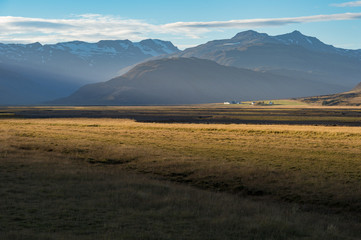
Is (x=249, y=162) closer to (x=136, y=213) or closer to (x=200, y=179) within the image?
(x=200, y=179)

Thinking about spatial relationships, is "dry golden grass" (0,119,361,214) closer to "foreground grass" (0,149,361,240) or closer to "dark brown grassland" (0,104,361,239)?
"dark brown grassland" (0,104,361,239)

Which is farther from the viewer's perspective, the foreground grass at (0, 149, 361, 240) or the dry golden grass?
the dry golden grass

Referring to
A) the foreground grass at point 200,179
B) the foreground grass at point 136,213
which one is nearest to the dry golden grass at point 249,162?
the foreground grass at point 200,179

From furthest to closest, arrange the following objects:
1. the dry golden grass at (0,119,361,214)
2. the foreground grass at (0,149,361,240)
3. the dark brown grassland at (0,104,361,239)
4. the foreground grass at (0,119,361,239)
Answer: the dry golden grass at (0,119,361,214) → the foreground grass at (0,119,361,239) → the dark brown grassland at (0,104,361,239) → the foreground grass at (0,149,361,240)

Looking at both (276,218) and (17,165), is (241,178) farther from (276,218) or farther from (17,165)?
(17,165)

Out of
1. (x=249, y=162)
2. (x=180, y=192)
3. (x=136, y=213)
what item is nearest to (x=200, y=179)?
(x=180, y=192)

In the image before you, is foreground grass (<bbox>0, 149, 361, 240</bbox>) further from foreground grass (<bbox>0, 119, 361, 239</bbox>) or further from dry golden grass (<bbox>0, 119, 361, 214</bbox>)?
dry golden grass (<bbox>0, 119, 361, 214</bbox>)

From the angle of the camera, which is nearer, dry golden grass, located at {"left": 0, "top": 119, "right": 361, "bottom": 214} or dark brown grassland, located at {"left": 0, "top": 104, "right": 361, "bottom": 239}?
dark brown grassland, located at {"left": 0, "top": 104, "right": 361, "bottom": 239}

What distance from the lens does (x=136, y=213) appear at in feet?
60.2

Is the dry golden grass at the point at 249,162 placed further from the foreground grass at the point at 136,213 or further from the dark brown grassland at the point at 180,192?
the foreground grass at the point at 136,213

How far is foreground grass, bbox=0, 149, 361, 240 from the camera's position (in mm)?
15680

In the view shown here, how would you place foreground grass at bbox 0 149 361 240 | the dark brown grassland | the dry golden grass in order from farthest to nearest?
1. the dry golden grass
2. the dark brown grassland
3. foreground grass at bbox 0 149 361 240

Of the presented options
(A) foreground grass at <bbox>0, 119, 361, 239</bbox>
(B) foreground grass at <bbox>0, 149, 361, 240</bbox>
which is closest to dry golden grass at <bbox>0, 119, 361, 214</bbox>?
(A) foreground grass at <bbox>0, 119, 361, 239</bbox>

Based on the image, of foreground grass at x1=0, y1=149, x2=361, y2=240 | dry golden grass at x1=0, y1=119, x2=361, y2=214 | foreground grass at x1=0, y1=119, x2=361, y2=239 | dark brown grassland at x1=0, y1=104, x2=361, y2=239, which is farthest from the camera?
dry golden grass at x1=0, y1=119, x2=361, y2=214
